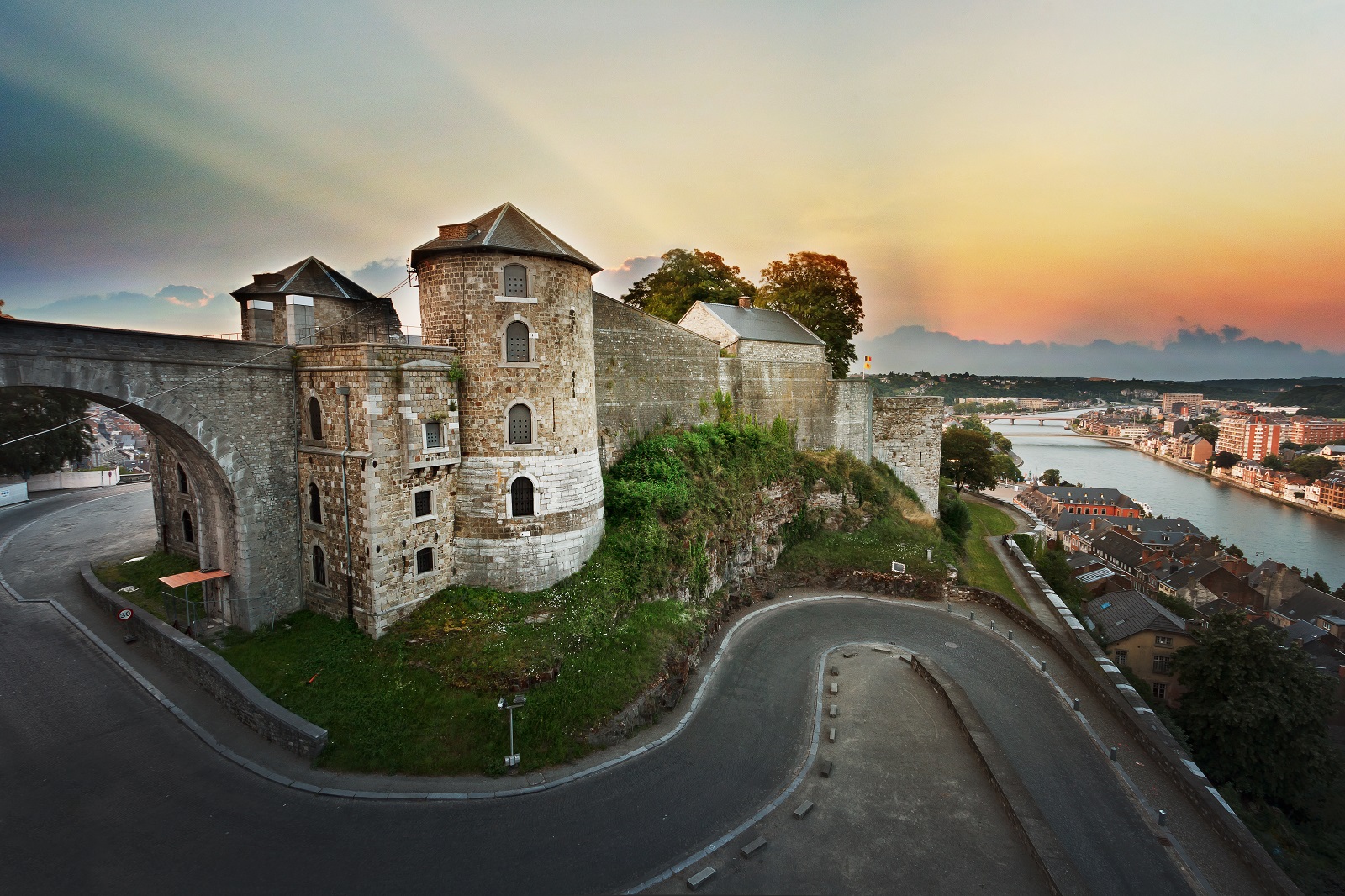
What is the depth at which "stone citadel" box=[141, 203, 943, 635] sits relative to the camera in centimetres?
1477

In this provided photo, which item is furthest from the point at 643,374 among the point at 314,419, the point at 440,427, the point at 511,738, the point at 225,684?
the point at 225,684

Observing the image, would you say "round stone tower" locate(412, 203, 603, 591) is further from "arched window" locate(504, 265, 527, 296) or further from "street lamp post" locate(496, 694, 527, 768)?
"street lamp post" locate(496, 694, 527, 768)

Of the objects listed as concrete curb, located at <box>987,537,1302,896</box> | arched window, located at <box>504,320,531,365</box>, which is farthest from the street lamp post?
concrete curb, located at <box>987,537,1302,896</box>

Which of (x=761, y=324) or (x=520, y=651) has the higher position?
(x=761, y=324)

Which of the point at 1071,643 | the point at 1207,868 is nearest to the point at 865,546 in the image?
the point at 1071,643

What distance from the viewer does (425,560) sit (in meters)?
15.8

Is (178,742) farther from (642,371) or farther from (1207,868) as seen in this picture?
(1207,868)

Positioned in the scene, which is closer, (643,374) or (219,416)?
(219,416)

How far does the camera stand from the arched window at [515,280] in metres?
15.8

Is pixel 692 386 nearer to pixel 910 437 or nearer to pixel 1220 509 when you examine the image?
pixel 910 437

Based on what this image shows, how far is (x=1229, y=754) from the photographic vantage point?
19.6 m

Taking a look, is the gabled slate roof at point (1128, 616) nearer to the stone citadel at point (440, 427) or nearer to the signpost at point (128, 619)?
the stone citadel at point (440, 427)

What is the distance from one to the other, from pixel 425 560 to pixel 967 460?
4424cm

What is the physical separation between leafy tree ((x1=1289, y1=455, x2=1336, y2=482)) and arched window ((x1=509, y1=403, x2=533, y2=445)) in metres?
121
